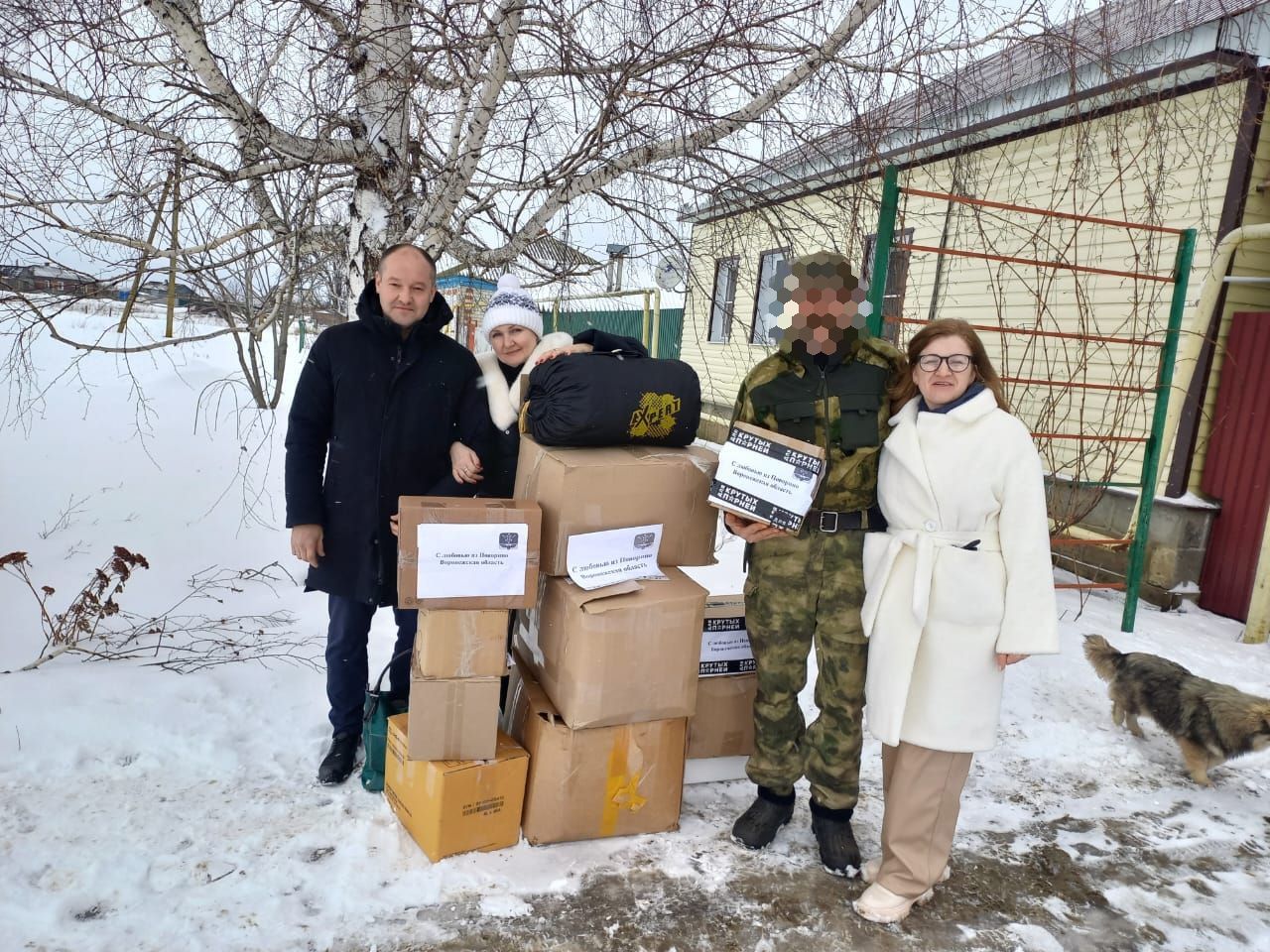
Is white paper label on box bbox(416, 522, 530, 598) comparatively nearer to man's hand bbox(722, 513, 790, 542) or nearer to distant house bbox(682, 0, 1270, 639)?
man's hand bbox(722, 513, 790, 542)

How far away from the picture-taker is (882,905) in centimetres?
233

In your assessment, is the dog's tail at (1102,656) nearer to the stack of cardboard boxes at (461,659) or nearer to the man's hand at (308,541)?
the stack of cardboard boxes at (461,659)

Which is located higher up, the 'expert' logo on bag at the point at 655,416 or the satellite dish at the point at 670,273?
the satellite dish at the point at 670,273

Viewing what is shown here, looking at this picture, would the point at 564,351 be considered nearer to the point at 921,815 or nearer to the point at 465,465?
the point at 465,465

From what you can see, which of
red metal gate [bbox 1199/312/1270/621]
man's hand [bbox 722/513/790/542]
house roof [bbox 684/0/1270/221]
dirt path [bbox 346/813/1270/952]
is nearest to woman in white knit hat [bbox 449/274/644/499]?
man's hand [bbox 722/513/790/542]

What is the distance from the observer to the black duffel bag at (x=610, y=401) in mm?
2361

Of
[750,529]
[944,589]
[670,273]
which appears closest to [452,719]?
[750,529]

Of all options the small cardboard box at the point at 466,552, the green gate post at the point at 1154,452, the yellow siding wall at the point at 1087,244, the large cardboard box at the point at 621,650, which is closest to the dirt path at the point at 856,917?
the large cardboard box at the point at 621,650

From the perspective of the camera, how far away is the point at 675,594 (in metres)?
2.49

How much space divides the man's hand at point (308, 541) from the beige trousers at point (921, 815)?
211 cm

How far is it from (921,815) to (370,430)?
2239mm

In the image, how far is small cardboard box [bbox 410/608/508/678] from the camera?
7.83 feet

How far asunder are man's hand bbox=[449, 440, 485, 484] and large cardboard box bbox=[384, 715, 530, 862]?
88cm

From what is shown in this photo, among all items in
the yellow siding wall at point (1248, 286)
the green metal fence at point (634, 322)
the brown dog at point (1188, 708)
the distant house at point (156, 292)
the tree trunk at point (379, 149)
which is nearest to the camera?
the brown dog at point (1188, 708)
